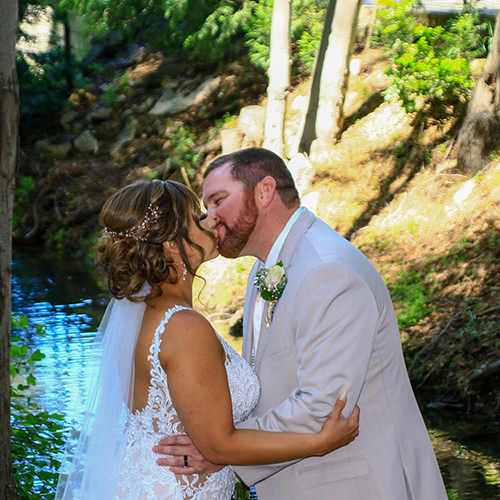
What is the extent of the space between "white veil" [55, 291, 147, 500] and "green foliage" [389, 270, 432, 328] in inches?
211

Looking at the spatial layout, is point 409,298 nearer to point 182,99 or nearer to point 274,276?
point 274,276

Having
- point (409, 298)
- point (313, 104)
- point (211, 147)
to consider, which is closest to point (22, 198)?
point (211, 147)

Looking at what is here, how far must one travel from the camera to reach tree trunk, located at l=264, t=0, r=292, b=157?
12.2m

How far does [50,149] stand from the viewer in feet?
63.0

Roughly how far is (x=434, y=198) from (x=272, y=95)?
429 centimetres

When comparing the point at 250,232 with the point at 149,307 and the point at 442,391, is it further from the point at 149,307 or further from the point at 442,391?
the point at 442,391

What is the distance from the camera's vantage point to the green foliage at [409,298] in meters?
7.50

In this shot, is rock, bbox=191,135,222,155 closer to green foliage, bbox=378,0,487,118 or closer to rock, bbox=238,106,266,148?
rock, bbox=238,106,266,148

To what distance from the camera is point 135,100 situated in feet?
63.5

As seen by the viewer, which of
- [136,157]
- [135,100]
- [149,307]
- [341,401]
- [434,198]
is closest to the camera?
[341,401]

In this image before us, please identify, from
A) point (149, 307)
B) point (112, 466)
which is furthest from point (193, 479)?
point (149, 307)

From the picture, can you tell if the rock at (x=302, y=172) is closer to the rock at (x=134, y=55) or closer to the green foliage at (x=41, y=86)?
the rock at (x=134, y=55)

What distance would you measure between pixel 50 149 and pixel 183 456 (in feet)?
59.4

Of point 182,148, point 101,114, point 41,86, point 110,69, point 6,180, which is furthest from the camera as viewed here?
point 110,69
